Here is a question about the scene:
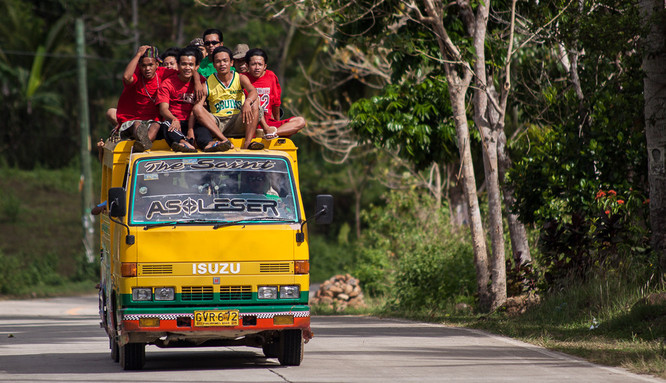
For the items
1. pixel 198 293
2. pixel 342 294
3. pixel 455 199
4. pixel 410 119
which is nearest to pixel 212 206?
pixel 198 293

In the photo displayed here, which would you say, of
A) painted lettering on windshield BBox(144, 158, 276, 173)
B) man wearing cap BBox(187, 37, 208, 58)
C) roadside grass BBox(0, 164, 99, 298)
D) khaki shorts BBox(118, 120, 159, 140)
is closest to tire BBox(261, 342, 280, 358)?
painted lettering on windshield BBox(144, 158, 276, 173)

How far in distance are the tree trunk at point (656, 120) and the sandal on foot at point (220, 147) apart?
23.1 feet

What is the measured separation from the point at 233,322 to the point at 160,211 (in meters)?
1.40

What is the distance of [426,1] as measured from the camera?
18000 millimetres

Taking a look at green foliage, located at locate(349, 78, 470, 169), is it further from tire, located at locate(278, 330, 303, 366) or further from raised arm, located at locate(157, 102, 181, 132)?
tire, located at locate(278, 330, 303, 366)

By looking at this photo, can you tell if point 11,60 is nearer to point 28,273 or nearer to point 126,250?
point 28,273

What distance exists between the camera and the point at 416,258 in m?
22.2

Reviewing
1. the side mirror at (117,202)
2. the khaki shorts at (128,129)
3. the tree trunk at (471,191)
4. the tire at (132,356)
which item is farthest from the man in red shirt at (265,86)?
the tree trunk at (471,191)

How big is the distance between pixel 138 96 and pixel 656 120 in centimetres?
749

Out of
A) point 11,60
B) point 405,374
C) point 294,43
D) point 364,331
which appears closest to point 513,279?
point 364,331

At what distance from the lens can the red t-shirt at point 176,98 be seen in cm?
1233

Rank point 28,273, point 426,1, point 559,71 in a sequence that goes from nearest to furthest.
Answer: point 426,1, point 559,71, point 28,273

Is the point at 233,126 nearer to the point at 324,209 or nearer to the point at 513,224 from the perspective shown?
the point at 324,209

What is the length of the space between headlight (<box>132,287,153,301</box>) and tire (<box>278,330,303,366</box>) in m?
1.56
